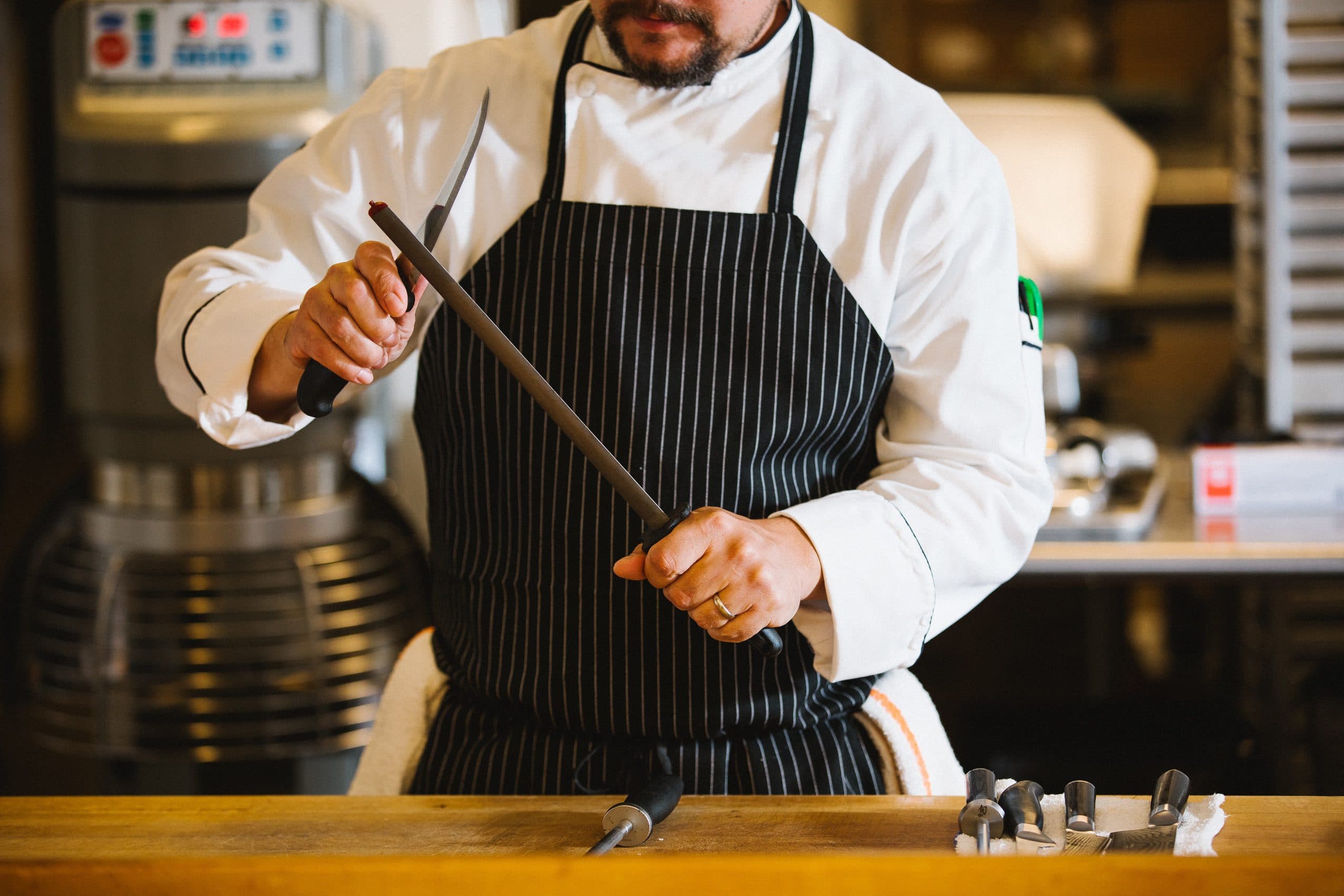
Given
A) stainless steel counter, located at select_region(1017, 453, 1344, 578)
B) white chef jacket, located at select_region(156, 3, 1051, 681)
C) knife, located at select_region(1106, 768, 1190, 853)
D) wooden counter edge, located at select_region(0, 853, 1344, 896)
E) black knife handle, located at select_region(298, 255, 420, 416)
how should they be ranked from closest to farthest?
wooden counter edge, located at select_region(0, 853, 1344, 896) → knife, located at select_region(1106, 768, 1190, 853) → black knife handle, located at select_region(298, 255, 420, 416) → white chef jacket, located at select_region(156, 3, 1051, 681) → stainless steel counter, located at select_region(1017, 453, 1344, 578)

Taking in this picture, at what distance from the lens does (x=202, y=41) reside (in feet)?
5.66

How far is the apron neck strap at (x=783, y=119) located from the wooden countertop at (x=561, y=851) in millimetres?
515

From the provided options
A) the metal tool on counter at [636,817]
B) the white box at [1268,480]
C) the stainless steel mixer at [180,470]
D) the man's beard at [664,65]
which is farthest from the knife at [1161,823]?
the stainless steel mixer at [180,470]

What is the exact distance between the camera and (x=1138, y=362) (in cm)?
428

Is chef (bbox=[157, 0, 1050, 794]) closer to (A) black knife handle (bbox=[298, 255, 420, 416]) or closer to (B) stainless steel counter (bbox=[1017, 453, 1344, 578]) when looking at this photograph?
(A) black knife handle (bbox=[298, 255, 420, 416])

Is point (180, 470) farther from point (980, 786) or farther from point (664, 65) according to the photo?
point (980, 786)

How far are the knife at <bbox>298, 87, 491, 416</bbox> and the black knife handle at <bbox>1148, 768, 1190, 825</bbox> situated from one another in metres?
0.62

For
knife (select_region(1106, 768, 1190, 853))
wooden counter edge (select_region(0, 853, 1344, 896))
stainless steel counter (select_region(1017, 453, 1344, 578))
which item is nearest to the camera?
wooden counter edge (select_region(0, 853, 1344, 896))

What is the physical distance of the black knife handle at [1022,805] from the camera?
87cm

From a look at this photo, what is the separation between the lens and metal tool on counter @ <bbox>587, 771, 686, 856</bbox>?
846 millimetres

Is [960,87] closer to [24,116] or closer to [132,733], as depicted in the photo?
[24,116]

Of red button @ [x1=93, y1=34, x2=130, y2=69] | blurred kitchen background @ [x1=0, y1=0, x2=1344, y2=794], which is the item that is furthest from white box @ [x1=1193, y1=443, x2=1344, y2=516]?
red button @ [x1=93, y1=34, x2=130, y2=69]

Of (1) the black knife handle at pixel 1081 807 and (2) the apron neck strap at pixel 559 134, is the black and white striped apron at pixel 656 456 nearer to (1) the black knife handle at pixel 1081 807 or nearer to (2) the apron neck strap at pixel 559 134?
(2) the apron neck strap at pixel 559 134

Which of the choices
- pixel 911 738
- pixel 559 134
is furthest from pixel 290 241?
pixel 911 738
